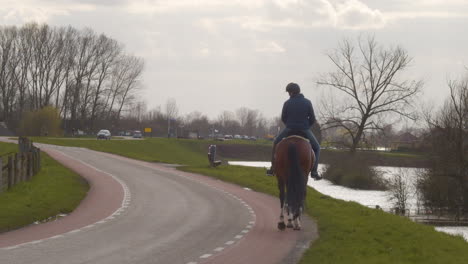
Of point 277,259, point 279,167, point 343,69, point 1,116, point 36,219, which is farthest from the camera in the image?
point 1,116

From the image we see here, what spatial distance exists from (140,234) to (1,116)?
97033 millimetres

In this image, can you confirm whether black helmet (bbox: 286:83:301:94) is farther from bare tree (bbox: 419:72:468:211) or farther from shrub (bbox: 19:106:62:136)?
shrub (bbox: 19:106:62:136)

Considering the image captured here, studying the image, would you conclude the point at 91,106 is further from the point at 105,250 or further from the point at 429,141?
the point at 105,250

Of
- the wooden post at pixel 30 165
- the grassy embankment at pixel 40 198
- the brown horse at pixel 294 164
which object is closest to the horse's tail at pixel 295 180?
the brown horse at pixel 294 164

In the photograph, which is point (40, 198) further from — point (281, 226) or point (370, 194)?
point (370, 194)

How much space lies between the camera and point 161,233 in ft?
45.6

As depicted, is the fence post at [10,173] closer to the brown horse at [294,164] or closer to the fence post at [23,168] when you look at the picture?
the fence post at [23,168]

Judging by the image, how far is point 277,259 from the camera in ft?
36.3

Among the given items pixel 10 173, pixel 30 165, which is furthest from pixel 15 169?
pixel 30 165

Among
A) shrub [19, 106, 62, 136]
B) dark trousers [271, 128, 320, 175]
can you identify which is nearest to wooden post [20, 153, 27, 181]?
dark trousers [271, 128, 320, 175]

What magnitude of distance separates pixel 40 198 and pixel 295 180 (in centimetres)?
981

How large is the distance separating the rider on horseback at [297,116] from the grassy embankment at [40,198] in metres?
6.37

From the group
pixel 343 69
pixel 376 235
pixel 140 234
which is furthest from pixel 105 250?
pixel 343 69

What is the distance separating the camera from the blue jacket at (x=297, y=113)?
48.4 ft
